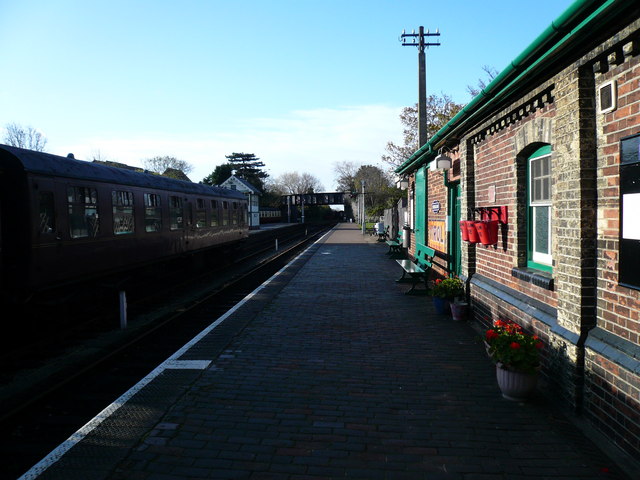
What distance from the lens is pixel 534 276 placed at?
558 cm

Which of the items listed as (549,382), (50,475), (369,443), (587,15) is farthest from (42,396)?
(587,15)

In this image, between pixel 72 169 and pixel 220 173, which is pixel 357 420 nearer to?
pixel 72 169

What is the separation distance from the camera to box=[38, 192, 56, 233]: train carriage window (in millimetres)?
7820

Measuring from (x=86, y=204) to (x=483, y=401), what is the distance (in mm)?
7823

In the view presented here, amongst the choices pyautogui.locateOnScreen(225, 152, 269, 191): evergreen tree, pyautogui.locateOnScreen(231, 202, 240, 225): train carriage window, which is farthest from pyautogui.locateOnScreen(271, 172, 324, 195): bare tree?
pyautogui.locateOnScreen(231, 202, 240, 225): train carriage window

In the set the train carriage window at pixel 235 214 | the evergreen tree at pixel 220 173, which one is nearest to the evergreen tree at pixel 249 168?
the evergreen tree at pixel 220 173

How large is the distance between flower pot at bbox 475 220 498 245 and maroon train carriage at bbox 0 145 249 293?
22.3 ft

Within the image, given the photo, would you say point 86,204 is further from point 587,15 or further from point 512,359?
point 587,15

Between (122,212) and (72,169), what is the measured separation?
1931mm

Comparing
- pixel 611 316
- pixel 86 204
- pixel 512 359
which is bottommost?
pixel 512 359

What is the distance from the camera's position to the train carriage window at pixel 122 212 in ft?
34.0

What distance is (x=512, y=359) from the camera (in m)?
4.68

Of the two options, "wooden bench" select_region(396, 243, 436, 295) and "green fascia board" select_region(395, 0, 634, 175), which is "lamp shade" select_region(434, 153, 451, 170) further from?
"wooden bench" select_region(396, 243, 436, 295)

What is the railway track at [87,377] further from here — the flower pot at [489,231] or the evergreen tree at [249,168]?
the evergreen tree at [249,168]
